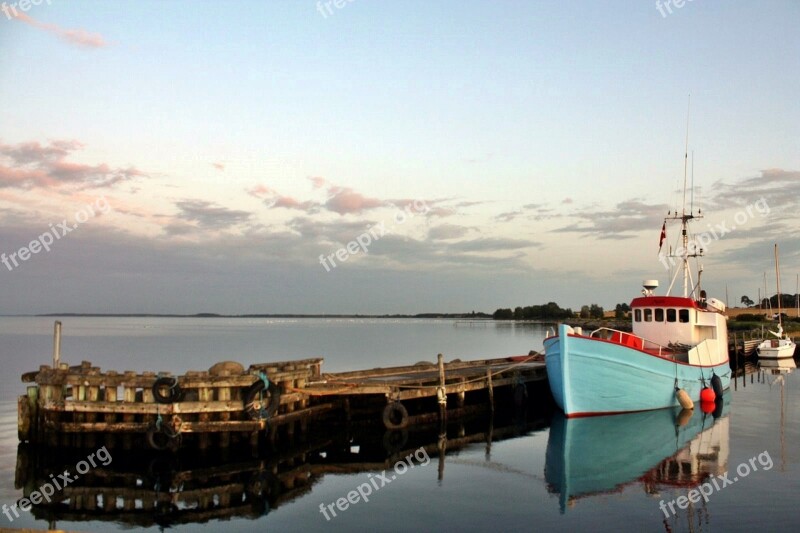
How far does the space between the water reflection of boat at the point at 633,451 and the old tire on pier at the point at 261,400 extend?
769 centimetres

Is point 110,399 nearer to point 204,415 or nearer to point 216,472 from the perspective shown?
point 204,415

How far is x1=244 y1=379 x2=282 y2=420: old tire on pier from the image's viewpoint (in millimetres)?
18141

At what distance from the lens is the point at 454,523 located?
1307 cm

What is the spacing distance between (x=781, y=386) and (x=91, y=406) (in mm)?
36276

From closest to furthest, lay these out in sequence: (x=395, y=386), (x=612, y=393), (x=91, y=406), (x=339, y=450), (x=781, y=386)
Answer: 1. (x=91, y=406)
2. (x=339, y=450)
3. (x=395, y=386)
4. (x=612, y=393)
5. (x=781, y=386)

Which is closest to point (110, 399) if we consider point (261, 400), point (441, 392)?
point (261, 400)

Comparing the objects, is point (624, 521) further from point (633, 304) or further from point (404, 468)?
point (633, 304)

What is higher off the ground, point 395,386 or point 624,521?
point 395,386

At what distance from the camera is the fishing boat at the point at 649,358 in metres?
23.8

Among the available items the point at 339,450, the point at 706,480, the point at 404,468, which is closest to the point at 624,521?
the point at 706,480

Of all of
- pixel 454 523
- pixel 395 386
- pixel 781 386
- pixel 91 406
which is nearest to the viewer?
pixel 454 523

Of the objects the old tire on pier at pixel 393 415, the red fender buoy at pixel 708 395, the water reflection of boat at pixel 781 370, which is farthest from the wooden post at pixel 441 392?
the red fender buoy at pixel 708 395

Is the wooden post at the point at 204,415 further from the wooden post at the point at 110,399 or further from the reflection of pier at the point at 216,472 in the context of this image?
the wooden post at the point at 110,399

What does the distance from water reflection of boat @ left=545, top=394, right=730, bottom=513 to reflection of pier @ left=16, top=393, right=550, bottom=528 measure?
8.50ft
